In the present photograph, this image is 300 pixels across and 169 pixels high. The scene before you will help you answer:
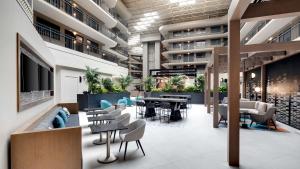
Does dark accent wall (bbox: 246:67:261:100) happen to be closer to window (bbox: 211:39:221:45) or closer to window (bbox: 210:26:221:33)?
window (bbox: 211:39:221:45)

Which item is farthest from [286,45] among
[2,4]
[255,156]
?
[2,4]

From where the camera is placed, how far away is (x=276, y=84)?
826 centimetres

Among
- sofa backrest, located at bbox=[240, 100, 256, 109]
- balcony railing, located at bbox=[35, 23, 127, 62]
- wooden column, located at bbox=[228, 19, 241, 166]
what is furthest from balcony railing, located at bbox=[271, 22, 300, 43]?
balcony railing, located at bbox=[35, 23, 127, 62]

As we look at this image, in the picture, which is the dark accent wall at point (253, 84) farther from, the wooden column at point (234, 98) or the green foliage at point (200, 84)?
the wooden column at point (234, 98)

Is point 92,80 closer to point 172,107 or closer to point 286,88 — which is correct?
point 172,107

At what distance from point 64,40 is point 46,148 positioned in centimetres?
1253

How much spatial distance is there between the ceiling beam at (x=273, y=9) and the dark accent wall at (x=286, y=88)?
4.63 metres

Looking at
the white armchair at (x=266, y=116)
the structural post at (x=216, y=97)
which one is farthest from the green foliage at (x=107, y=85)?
the white armchair at (x=266, y=116)

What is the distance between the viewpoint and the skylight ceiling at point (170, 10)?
17641mm

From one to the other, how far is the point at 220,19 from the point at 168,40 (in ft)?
23.2

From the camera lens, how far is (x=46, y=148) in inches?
104

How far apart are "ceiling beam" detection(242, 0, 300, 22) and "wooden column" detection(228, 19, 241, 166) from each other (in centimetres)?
27

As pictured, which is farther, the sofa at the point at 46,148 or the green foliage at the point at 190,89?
the green foliage at the point at 190,89

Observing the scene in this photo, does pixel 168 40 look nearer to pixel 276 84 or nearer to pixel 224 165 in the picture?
pixel 276 84
